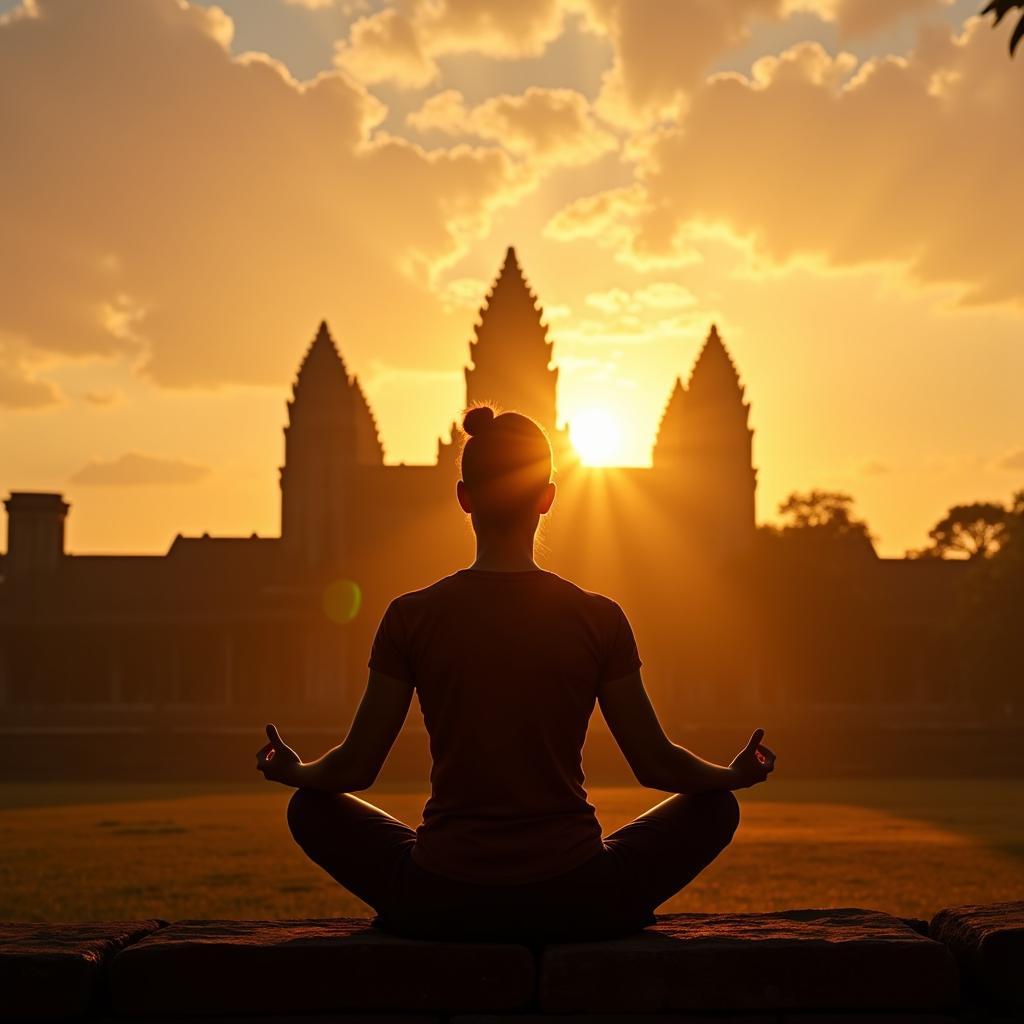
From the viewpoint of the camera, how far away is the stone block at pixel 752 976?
3238mm

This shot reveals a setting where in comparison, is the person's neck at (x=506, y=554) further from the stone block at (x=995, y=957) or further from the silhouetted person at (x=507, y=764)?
the stone block at (x=995, y=957)

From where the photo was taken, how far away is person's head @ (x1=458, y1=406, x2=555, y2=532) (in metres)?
3.76

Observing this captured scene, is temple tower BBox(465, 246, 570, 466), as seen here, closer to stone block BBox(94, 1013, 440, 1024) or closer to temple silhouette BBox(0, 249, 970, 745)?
temple silhouette BBox(0, 249, 970, 745)

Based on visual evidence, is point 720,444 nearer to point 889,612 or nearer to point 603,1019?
point 889,612

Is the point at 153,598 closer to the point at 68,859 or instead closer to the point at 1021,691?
the point at 1021,691

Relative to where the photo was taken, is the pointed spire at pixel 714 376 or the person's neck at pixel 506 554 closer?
the person's neck at pixel 506 554

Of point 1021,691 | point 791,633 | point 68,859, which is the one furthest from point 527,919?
point 791,633

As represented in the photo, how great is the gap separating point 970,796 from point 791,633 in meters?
22.7

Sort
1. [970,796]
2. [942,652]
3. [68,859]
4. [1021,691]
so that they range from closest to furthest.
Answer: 1. [68,859]
2. [970,796]
3. [1021,691]
4. [942,652]

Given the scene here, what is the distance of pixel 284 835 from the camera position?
1819 cm

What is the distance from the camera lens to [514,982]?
3.27 metres

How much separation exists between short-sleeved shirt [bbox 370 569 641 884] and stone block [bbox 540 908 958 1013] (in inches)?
12.7

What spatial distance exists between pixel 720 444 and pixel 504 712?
64.9m

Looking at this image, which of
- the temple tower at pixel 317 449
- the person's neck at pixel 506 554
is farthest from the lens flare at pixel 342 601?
the person's neck at pixel 506 554
